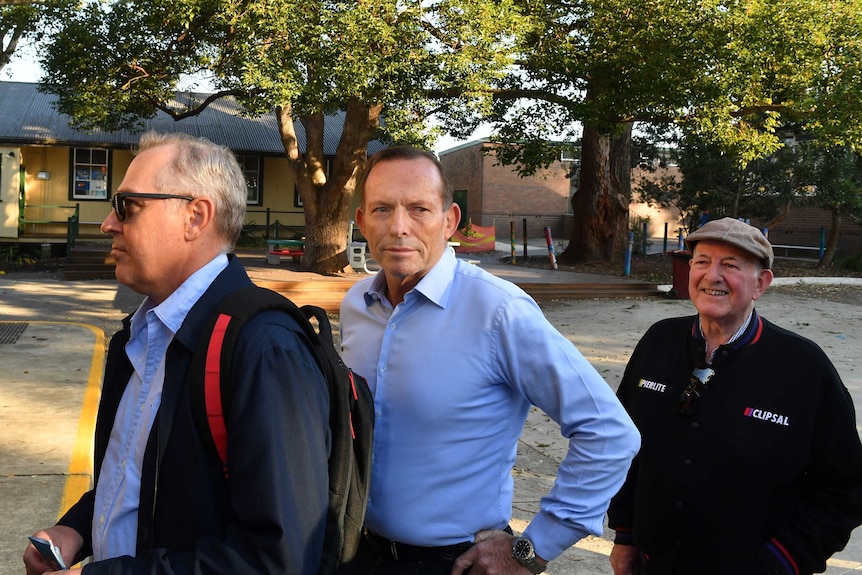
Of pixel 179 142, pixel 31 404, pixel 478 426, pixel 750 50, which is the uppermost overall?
pixel 750 50

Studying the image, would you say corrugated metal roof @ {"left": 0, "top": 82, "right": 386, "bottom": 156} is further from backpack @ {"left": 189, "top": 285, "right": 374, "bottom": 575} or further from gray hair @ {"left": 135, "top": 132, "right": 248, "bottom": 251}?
backpack @ {"left": 189, "top": 285, "right": 374, "bottom": 575}

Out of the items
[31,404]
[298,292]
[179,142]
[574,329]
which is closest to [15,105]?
[298,292]

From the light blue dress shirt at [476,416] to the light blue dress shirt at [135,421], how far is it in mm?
620

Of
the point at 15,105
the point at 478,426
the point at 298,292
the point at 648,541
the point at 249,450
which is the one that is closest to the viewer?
the point at 249,450

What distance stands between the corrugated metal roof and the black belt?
75.7ft

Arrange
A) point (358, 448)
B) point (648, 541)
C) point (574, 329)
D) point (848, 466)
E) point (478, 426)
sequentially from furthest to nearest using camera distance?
1. point (574, 329)
2. point (648, 541)
3. point (848, 466)
4. point (478, 426)
5. point (358, 448)

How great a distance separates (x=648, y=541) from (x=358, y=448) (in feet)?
4.43

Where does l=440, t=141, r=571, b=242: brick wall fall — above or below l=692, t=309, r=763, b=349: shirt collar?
above

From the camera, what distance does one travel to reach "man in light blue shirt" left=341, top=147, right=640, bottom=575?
2.11m

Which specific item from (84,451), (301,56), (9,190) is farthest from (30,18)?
(84,451)

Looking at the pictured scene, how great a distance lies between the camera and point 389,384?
2.23m

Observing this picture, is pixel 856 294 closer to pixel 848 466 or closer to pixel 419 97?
pixel 419 97

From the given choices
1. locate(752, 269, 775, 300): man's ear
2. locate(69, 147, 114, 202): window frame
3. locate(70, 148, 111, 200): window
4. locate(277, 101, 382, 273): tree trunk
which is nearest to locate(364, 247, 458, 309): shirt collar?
locate(752, 269, 775, 300): man's ear

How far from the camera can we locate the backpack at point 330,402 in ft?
5.20
